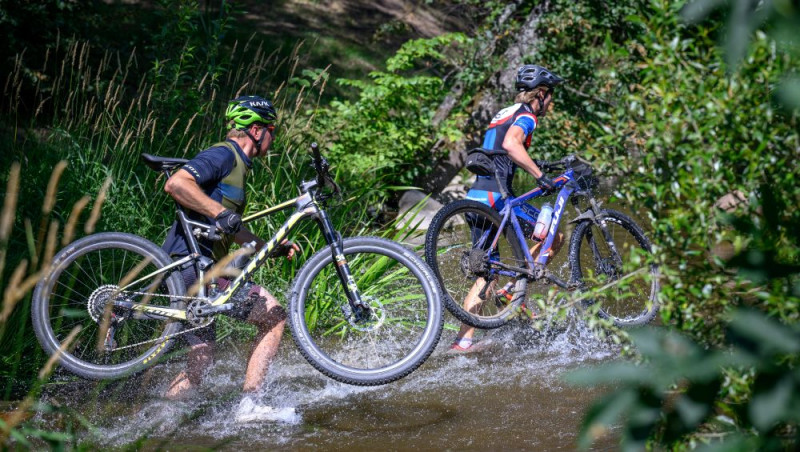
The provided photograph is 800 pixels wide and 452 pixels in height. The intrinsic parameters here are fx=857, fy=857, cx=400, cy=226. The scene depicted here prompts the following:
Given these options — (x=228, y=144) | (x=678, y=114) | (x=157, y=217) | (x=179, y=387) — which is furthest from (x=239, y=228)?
(x=678, y=114)

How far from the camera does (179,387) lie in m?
4.85

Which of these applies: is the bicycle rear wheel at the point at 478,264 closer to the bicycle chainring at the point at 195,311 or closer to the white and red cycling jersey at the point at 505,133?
the white and red cycling jersey at the point at 505,133

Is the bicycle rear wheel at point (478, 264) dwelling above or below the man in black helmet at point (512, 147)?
below

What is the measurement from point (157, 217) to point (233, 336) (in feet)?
3.73

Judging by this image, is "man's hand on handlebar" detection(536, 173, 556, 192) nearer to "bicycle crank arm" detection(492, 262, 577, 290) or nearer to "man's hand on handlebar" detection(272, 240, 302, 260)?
"bicycle crank arm" detection(492, 262, 577, 290)

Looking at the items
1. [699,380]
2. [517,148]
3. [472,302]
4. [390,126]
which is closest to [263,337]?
[472,302]

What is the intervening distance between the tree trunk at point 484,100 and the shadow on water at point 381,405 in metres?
3.97

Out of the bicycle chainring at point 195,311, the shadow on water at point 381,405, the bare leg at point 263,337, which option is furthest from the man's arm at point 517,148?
the bicycle chainring at point 195,311

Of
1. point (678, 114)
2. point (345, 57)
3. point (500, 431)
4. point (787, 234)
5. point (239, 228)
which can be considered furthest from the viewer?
point (345, 57)

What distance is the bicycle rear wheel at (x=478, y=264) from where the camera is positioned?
228 inches

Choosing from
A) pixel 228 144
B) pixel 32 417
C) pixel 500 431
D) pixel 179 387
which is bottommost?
pixel 32 417

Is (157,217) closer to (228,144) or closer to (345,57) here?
(228,144)

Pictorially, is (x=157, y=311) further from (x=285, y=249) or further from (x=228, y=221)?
(x=285, y=249)

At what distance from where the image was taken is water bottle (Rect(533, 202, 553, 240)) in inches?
240
